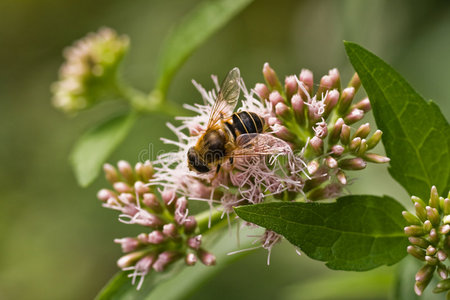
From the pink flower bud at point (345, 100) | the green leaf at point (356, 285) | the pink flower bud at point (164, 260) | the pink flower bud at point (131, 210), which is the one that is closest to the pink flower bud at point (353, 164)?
the pink flower bud at point (345, 100)

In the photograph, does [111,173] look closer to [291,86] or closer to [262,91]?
[262,91]

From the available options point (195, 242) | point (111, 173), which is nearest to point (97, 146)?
point (111, 173)

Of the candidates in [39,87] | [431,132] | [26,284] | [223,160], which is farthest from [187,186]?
[39,87]

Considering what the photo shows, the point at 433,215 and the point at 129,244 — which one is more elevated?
the point at 129,244

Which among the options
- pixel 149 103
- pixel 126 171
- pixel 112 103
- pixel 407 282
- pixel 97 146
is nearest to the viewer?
pixel 407 282

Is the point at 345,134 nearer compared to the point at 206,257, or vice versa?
the point at 345,134

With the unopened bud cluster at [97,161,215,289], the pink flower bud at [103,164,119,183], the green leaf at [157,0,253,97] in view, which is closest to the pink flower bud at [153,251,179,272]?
the unopened bud cluster at [97,161,215,289]

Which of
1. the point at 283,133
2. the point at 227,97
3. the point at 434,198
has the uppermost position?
the point at 227,97

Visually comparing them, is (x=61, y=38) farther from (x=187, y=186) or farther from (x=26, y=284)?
(x=187, y=186)
